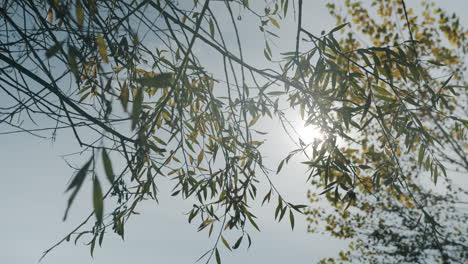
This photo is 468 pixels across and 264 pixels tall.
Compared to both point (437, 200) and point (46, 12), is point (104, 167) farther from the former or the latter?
point (437, 200)

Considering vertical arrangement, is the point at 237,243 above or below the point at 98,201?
above

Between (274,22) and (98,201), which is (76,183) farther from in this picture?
(274,22)

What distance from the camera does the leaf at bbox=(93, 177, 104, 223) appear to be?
1.79 feet

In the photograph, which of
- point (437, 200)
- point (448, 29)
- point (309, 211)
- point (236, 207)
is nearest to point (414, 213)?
point (437, 200)

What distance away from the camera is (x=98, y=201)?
56 centimetres

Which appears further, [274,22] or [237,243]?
[274,22]

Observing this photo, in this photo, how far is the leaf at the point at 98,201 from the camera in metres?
0.55

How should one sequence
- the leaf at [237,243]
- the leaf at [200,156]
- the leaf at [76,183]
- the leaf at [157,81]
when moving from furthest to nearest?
the leaf at [200,156], the leaf at [237,243], the leaf at [157,81], the leaf at [76,183]

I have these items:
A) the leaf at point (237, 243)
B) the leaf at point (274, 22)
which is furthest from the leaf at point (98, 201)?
the leaf at point (274, 22)

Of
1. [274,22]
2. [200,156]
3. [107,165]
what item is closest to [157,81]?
[107,165]

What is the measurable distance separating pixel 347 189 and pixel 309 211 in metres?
5.31

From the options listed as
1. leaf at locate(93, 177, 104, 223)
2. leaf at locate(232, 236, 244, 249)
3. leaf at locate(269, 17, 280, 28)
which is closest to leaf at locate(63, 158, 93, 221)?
leaf at locate(93, 177, 104, 223)

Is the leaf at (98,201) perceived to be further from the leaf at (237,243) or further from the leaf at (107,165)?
the leaf at (237,243)

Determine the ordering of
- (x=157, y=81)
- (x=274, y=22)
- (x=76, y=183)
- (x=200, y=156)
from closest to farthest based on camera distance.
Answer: (x=76, y=183) < (x=157, y=81) < (x=200, y=156) < (x=274, y=22)
